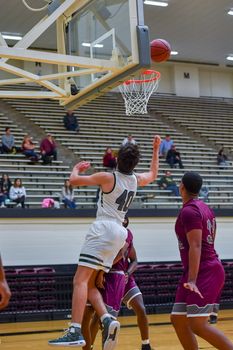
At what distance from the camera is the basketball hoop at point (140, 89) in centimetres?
1077

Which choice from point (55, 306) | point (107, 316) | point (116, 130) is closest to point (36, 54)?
point (107, 316)

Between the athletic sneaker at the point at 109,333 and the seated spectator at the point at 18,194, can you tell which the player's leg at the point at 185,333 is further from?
the seated spectator at the point at 18,194

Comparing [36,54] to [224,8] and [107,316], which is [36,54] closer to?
[107,316]

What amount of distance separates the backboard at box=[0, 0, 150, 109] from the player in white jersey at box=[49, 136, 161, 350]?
1.72 meters

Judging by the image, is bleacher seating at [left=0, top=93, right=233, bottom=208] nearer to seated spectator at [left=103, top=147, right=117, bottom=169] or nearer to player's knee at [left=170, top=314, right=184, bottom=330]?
seated spectator at [left=103, top=147, right=117, bottom=169]

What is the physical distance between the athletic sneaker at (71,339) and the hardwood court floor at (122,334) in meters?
2.55

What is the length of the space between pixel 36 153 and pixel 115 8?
34.0ft

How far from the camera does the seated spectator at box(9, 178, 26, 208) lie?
47.1 ft

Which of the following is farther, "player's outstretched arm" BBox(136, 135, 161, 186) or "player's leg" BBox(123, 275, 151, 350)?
"player's leg" BBox(123, 275, 151, 350)

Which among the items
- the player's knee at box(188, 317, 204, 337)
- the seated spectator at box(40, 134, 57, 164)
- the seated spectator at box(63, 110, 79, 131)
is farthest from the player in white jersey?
the seated spectator at box(63, 110, 79, 131)

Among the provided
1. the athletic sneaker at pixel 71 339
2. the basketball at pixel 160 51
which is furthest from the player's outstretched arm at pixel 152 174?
the basketball at pixel 160 51

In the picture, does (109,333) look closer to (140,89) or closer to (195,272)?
(195,272)

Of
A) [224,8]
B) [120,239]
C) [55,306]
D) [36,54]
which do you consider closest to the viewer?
[120,239]

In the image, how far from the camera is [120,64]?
25.2 ft
